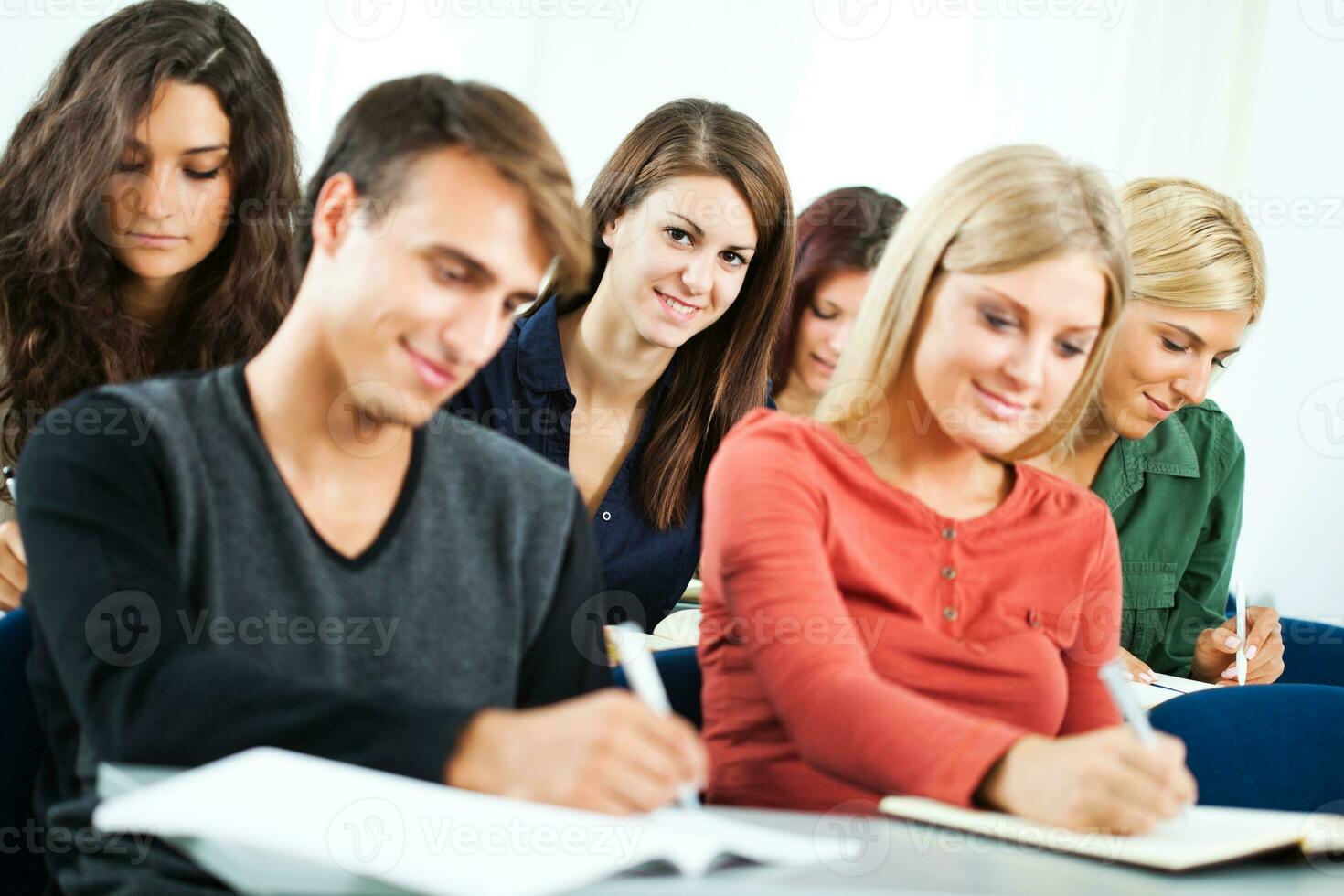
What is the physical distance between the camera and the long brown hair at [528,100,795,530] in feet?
8.04

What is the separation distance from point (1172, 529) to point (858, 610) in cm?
142

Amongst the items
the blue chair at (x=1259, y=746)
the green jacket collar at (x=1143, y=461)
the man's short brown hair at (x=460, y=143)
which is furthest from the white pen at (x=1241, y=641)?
the man's short brown hair at (x=460, y=143)

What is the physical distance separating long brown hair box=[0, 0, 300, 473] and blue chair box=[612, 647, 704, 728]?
0.89 meters

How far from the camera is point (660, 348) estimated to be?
8.11 feet

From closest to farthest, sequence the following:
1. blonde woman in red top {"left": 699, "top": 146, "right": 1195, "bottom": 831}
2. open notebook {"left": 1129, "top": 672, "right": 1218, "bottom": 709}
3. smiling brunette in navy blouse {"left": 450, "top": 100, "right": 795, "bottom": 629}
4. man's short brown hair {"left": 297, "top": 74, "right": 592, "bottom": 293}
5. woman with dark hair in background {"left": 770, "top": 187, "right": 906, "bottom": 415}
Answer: man's short brown hair {"left": 297, "top": 74, "right": 592, "bottom": 293} < blonde woman in red top {"left": 699, "top": 146, "right": 1195, "bottom": 831} < open notebook {"left": 1129, "top": 672, "right": 1218, "bottom": 709} < smiling brunette in navy blouse {"left": 450, "top": 100, "right": 795, "bottom": 629} < woman with dark hair in background {"left": 770, "top": 187, "right": 906, "bottom": 415}

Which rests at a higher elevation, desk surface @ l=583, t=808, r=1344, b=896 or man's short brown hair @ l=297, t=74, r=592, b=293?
man's short brown hair @ l=297, t=74, r=592, b=293

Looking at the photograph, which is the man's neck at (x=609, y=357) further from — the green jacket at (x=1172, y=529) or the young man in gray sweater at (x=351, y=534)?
the young man in gray sweater at (x=351, y=534)

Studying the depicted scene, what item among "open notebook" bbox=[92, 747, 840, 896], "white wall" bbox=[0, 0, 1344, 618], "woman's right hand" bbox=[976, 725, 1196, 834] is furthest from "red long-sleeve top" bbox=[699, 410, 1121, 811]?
"white wall" bbox=[0, 0, 1344, 618]

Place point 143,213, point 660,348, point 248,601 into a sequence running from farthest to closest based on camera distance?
point 660,348
point 143,213
point 248,601

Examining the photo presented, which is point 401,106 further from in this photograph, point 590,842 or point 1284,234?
point 1284,234

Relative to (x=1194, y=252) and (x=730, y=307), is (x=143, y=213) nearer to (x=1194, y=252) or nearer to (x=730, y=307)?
(x=730, y=307)

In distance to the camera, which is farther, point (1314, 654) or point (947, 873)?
point (1314, 654)

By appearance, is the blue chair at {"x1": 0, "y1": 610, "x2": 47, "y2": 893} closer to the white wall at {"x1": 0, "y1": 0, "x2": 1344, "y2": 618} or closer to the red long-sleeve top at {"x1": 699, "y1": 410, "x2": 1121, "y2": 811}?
the red long-sleeve top at {"x1": 699, "y1": 410, "x2": 1121, "y2": 811}

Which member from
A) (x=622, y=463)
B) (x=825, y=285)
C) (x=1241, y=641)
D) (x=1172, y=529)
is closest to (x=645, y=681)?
(x=622, y=463)
